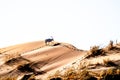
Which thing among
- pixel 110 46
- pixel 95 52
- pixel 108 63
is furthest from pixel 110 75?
pixel 110 46

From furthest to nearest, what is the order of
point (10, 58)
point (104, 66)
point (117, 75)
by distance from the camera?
1. point (10, 58)
2. point (104, 66)
3. point (117, 75)

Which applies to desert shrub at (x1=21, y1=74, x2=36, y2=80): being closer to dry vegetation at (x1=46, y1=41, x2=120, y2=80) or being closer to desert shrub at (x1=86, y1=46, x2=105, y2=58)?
dry vegetation at (x1=46, y1=41, x2=120, y2=80)

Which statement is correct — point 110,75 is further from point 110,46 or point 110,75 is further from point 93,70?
point 110,46

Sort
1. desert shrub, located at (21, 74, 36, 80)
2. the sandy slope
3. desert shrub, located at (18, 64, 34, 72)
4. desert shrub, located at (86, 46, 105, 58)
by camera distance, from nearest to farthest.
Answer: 1. desert shrub, located at (21, 74, 36, 80)
2. desert shrub, located at (86, 46, 105, 58)
3. desert shrub, located at (18, 64, 34, 72)
4. the sandy slope

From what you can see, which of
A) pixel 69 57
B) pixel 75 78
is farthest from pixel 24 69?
pixel 75 78

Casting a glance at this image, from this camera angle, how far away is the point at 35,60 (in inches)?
435

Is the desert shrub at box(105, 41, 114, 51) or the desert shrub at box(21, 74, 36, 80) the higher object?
the desert shrub at box(105, 41, 114, 51)

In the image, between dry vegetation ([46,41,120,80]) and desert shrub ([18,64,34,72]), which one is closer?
dry vegetation ([46,41,120,80])

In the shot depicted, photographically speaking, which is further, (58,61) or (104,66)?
(58,61)

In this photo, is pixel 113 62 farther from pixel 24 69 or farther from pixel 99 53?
pixel 24 69

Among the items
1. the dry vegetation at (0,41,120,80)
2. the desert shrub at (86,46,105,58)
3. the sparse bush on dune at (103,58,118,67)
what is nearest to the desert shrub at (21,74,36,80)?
the dry vegetation at (0,41,120,80)

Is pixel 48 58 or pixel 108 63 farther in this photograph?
pixel 48 58

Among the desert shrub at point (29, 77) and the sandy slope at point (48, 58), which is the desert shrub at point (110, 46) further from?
the desert shrub at point (29, 77)

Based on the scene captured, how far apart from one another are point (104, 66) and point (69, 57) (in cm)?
249
